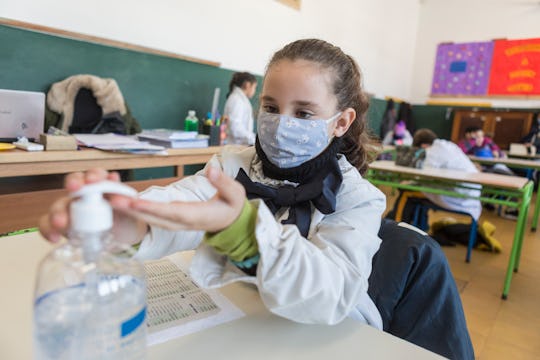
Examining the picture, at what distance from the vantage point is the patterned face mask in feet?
2.89

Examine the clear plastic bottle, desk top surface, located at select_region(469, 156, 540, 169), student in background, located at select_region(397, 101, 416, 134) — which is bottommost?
desk top surface, located at select_region(469, 156, 540, 169)

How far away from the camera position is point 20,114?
6.25ft

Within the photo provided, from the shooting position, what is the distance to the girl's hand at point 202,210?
408 millimetres

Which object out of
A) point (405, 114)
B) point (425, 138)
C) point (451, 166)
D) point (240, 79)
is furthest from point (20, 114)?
point (405, 114)

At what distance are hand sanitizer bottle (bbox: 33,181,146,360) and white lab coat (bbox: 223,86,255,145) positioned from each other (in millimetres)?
3119

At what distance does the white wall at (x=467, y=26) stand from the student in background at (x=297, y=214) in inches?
303

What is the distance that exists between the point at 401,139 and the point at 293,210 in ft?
21.9

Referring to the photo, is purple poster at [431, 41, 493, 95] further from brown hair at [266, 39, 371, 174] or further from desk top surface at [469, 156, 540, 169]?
brown hair at [266, 39, 371, 174]

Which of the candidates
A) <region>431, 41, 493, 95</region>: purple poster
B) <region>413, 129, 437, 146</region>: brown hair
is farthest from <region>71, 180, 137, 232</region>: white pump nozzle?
<region>431, 41, 493, 95</region>: purple poster

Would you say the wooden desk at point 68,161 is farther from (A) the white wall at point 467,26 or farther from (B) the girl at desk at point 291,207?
(A) the white wall at point 467,26

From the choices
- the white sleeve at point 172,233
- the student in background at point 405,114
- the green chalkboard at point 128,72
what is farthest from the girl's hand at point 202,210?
the student in background at point 405,114

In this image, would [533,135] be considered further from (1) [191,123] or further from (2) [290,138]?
(2) [290,138]

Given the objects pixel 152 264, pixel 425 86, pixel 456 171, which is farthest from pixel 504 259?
pixel 425 86

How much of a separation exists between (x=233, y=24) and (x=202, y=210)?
3.84 m
